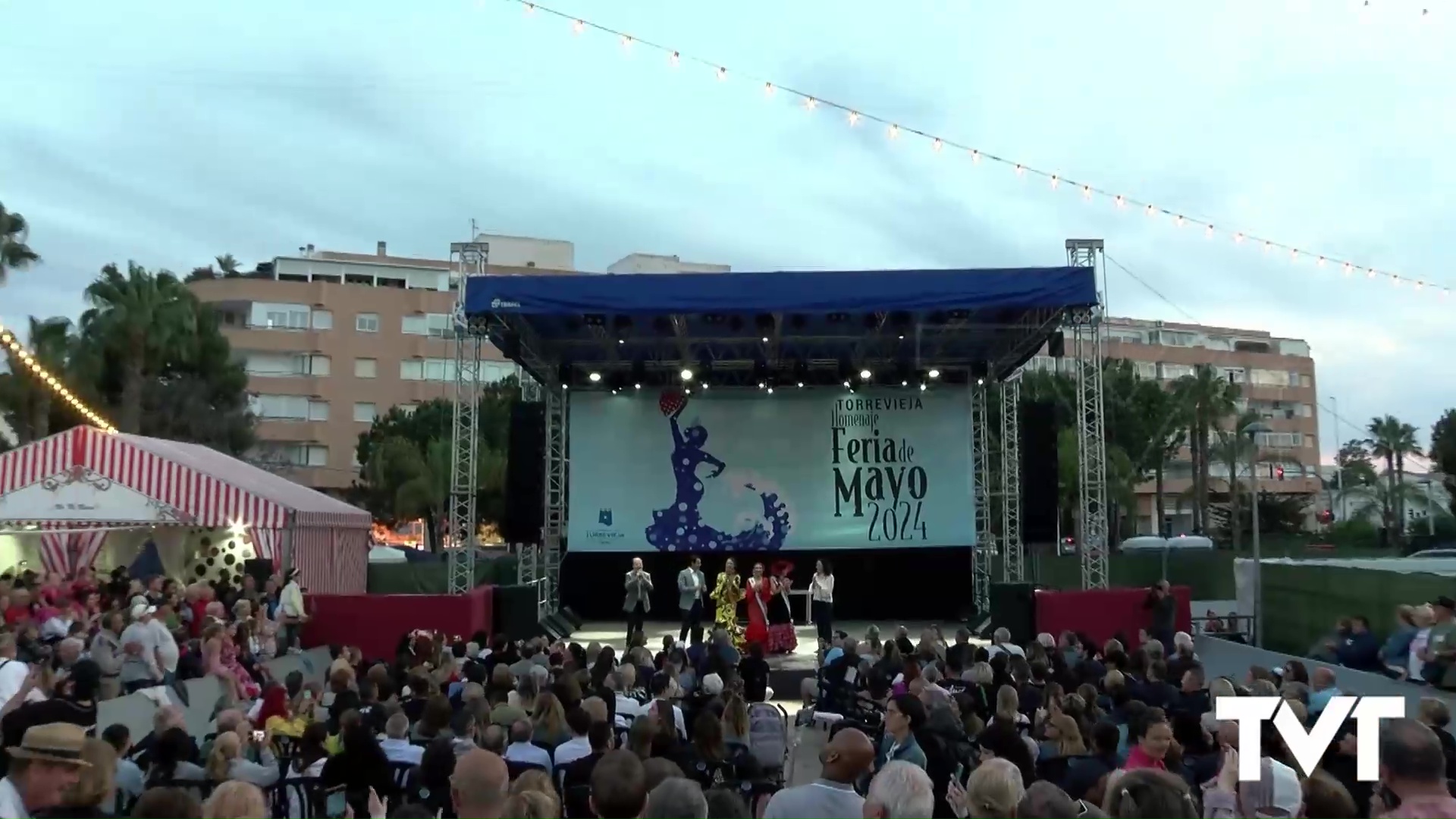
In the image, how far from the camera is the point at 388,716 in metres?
6.27

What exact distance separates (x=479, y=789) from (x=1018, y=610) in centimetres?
1440

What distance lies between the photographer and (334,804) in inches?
209

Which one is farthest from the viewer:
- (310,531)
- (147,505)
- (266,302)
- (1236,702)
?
(266,302)

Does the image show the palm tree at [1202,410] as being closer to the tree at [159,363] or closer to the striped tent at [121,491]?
the tree at [159,363]

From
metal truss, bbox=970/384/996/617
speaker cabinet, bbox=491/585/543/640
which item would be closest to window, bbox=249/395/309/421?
speaker cabinet, bbox=491/585/543/640

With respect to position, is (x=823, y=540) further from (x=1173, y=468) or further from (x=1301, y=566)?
(x=1173, y=468)

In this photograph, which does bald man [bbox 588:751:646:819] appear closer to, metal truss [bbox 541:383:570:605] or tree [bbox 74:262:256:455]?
metal truss [bbox 541:383:570:605]

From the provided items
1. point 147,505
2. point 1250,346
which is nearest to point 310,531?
point 147,505

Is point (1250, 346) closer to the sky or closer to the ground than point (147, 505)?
closer to the sky

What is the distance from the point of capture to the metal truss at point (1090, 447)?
15.4 meters

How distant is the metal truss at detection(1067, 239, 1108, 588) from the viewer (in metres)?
→ 15.4

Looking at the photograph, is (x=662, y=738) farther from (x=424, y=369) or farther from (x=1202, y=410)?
(x=424, y=369)

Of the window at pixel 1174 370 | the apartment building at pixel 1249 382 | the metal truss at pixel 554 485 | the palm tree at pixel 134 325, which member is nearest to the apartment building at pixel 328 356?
the palm tree at pixel 134 325

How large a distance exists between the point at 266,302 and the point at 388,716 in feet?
143
